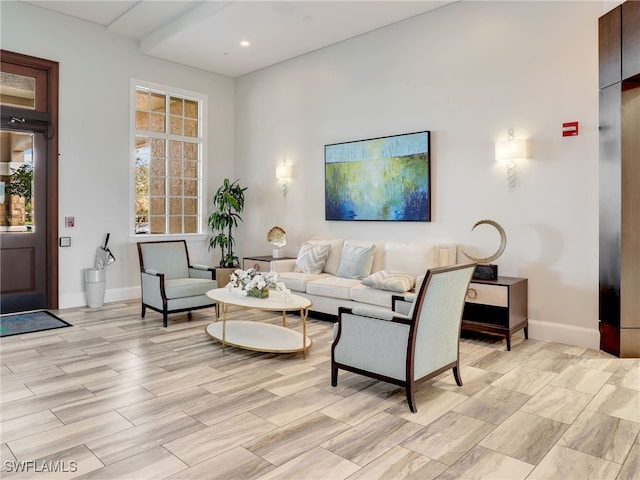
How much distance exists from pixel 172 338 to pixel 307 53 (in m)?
4.37

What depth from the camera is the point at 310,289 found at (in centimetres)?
532

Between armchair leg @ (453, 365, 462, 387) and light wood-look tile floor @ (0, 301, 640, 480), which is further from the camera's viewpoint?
armchair leg @ (453, 365, 462, 387)

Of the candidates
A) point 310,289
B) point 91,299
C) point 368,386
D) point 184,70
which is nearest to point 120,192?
point 91,299

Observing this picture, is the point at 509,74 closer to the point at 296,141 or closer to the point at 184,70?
the point at 296,141

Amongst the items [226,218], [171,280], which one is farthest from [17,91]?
[226,218]

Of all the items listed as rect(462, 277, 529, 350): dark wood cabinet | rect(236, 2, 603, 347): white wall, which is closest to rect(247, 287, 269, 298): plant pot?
rect(462, 277, 529, 350): dark wood cabinet

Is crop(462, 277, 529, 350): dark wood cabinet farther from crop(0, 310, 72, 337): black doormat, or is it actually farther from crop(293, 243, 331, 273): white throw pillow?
crop(0, 310, 72, 337): black doormat

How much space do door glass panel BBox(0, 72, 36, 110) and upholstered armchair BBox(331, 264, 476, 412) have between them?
501cm

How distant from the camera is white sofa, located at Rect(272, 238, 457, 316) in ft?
15.8

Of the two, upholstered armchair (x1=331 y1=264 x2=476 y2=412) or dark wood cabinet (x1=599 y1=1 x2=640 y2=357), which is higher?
dark wood cabinet (x1=599 y1=1 x2=640 y2=357)

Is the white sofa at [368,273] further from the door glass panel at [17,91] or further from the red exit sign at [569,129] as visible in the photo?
the door glass panel at [17,91]

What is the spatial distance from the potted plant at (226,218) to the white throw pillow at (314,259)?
60.7 inches

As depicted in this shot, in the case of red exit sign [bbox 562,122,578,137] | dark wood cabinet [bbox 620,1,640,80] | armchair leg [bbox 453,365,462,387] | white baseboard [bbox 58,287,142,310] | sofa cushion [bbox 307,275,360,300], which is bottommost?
armchair leg [bbox 453,365,462,387]

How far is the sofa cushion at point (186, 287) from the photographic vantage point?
5062mm
